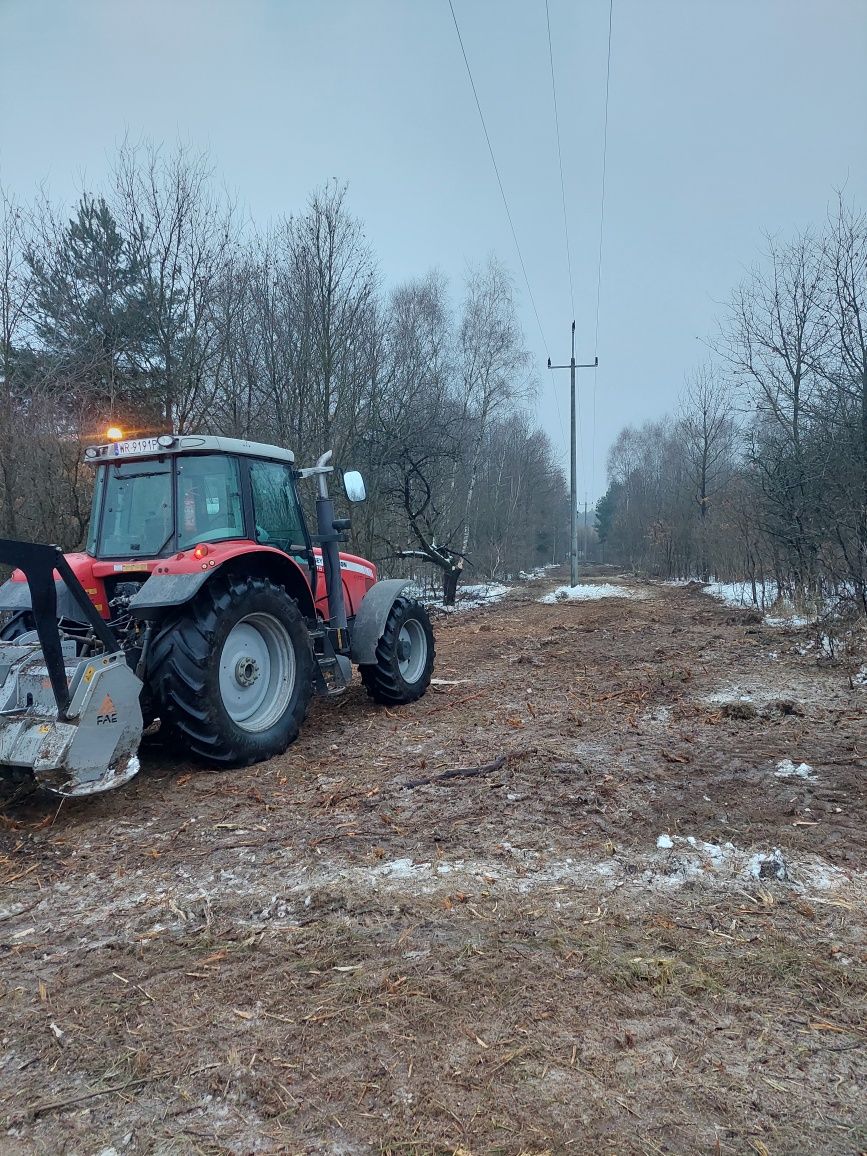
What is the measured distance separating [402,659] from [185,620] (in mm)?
2608

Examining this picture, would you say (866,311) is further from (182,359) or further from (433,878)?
(433,878)

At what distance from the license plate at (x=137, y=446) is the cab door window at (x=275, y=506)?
66 cm

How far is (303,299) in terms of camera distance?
14922 millimetres

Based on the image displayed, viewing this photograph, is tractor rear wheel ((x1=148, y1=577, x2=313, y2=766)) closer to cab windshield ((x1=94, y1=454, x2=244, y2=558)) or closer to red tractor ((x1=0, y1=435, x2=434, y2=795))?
red tractor ((x1=0, y1=435, x2=434, y2=795))

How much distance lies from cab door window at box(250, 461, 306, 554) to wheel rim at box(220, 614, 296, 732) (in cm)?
70

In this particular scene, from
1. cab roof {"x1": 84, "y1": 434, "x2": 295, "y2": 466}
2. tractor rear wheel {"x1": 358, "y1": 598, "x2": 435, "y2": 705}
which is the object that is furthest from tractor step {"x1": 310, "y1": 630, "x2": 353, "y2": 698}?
cab roof {"x1": 84, "y1": 434, "x2": 295, "y2": 466}

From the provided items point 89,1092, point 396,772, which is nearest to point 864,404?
point 396,772

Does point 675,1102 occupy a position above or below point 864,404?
below

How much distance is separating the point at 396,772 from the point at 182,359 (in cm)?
999

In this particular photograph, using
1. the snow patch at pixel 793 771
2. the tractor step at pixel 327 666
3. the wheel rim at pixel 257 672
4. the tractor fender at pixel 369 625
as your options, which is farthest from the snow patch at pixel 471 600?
the snow patch at pixel 793 771

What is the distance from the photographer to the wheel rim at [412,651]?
656cm

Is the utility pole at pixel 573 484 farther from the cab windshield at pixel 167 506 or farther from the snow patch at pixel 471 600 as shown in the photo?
the cab windshield at pixel 167 506

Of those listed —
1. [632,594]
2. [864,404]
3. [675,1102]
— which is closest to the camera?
[675,1102]

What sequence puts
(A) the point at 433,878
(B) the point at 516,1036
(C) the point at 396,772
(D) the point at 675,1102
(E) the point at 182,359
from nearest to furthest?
1. (D) the point at 675,1102
2. (B) the point at 516,1036
3. (A) the point at 433,878
4. (C) the point at 396,772
5. (E) the point at 182,359
